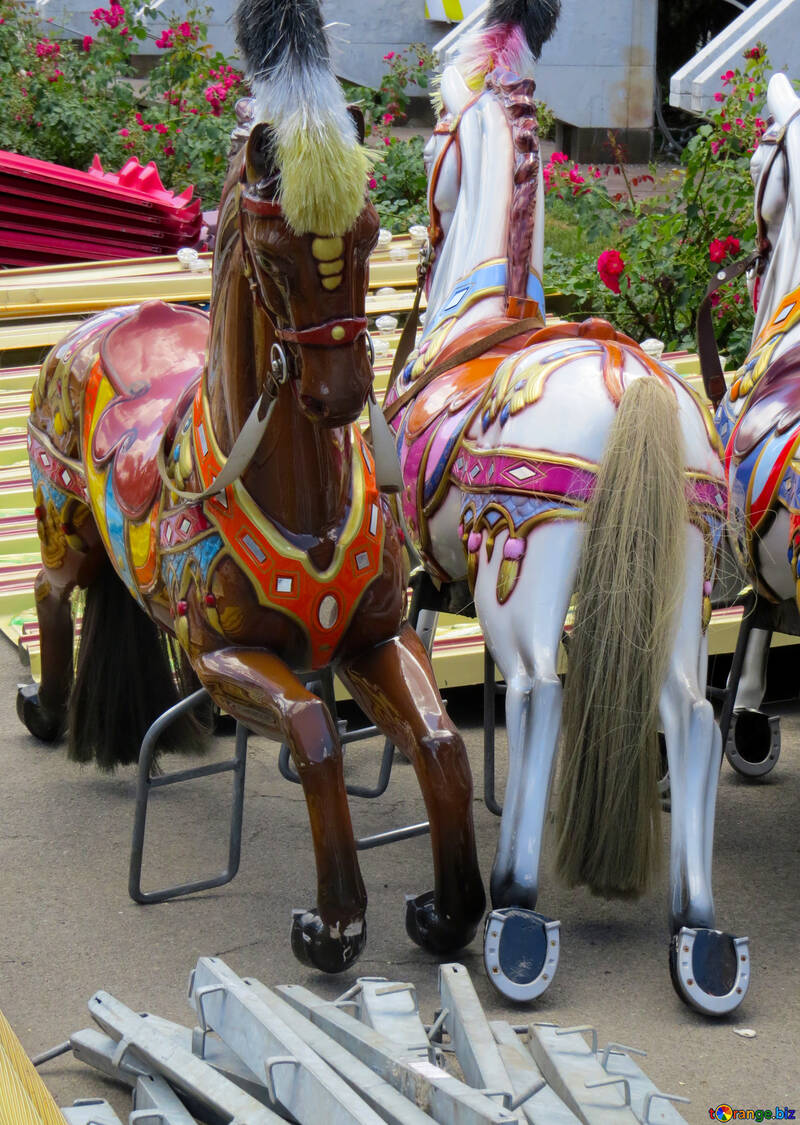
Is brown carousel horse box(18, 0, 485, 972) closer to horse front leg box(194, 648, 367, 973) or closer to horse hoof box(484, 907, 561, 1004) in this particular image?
horse front leg box(194, 648, 367, 973)

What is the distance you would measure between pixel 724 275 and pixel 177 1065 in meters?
2.66

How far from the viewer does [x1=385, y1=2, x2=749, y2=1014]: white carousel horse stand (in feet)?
10.4

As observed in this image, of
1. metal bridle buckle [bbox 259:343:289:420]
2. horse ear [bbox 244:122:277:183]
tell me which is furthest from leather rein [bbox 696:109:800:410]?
horse ear [bbox 244:122:277:183]

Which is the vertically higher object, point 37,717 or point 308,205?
point 308,205

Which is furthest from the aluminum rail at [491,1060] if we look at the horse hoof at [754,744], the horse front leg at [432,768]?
the horse hoof at [754,744]

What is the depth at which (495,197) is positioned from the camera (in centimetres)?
397

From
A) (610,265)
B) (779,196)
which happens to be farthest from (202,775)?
(610,265)

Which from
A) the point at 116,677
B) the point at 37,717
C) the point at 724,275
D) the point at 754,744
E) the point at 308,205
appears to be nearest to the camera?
the point at 308,205

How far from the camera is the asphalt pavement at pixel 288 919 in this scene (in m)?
3.08

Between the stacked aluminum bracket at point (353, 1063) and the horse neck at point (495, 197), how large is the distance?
192cm

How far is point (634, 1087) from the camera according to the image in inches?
104

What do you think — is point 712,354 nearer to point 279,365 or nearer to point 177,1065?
point 279,365

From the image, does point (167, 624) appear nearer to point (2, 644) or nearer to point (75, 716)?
point (75, 716)

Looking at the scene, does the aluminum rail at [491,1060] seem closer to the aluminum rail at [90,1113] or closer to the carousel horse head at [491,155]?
the aluminum rail at [90,1113]
